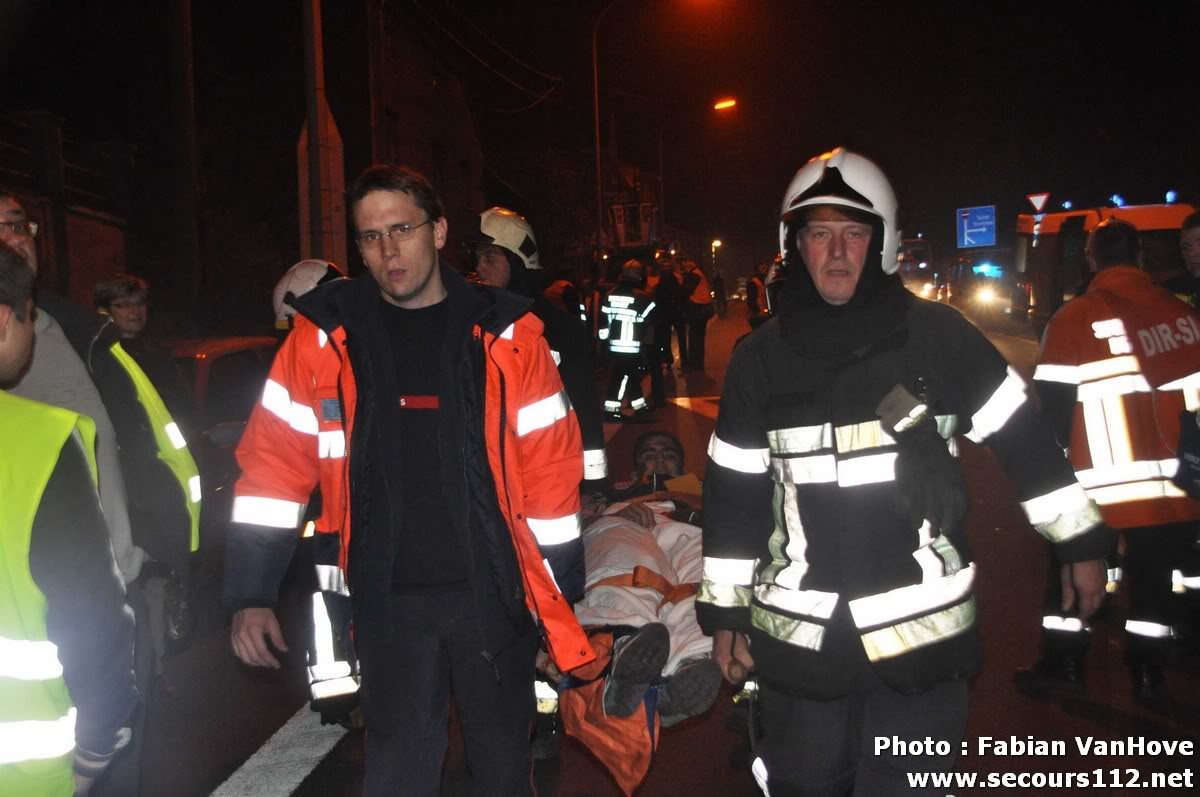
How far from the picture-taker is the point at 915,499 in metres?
2.82

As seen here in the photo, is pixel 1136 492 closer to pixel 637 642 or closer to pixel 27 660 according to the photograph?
pixel 637 642

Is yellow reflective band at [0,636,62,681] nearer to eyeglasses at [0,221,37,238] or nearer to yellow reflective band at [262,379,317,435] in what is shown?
yellow reflective band at [262,379,317,435]

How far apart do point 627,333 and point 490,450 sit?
1157 centimetres

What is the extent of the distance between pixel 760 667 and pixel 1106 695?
9.45 ft

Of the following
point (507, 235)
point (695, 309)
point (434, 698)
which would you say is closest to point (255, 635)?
point (434, 698)

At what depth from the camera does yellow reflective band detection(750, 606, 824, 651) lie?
288cm

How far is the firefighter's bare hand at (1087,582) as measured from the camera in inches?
119

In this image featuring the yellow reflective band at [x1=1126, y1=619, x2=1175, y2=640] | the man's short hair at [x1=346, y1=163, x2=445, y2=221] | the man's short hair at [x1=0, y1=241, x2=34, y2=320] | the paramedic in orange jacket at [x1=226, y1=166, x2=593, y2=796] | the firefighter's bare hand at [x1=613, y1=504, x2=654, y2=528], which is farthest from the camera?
the firefighter's bare hand at [x1=613, y1=504, x2=654, y2=528]

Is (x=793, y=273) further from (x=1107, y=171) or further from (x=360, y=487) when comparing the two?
(x=1107, y=171)

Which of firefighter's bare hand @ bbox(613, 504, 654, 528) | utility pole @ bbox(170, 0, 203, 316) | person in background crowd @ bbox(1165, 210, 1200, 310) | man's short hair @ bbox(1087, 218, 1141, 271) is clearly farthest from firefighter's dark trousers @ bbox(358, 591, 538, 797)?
utility pole @ bbox(170, 0, 203, 316)

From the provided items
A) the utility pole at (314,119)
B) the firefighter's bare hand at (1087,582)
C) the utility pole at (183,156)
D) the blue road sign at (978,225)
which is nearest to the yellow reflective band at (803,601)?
the firefighter's bare hand at (1087,582)

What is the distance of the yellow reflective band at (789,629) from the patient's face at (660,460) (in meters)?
4.61

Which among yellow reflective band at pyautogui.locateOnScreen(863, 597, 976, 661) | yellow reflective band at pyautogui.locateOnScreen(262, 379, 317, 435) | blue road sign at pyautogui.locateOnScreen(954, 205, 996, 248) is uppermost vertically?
blue road sign at pyautogui.locateOnScreen(954, 205, 996, 248)

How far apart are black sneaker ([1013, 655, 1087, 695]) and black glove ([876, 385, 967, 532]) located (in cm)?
282
